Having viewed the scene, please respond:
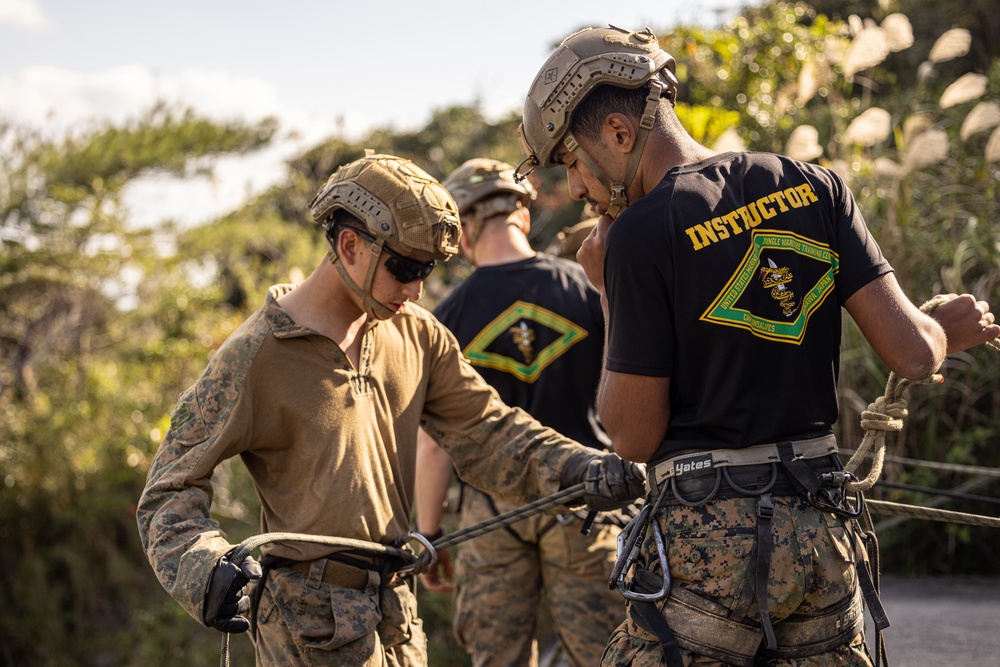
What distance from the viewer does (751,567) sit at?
2.62 meters

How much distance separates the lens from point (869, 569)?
288 centimetres

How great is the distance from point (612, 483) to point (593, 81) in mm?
1375

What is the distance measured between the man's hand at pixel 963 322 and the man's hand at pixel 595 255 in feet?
2.94

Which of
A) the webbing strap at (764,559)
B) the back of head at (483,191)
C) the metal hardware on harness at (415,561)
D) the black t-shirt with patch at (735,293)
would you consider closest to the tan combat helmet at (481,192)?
the back of head at (483,191)

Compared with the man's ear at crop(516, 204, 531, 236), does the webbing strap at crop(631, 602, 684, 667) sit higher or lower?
lower

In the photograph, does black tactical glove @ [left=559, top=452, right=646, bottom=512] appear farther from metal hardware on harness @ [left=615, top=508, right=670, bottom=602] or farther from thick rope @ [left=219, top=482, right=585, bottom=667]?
metal hardware on harness @ [left=615, top=508, right=670, bottom=602]

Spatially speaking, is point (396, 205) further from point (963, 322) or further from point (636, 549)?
point (963, 322)

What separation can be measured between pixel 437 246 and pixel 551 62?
0.83 metres

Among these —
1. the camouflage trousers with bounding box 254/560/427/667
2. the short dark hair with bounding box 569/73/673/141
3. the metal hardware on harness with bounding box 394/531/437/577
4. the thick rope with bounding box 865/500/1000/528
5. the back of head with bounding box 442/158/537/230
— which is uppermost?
the back of head with bounding box 442/158/537/230

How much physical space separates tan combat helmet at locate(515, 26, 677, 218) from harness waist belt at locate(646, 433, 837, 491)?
696 millimetres

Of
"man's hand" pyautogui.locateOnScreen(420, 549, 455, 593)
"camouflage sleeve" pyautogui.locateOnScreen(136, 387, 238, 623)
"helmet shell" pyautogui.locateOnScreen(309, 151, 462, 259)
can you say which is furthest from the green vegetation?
"camouflage sleeve" pyautogui.locateOnScreen(136, 387, 238, 623)

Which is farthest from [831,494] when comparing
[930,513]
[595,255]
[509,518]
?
[509,518]

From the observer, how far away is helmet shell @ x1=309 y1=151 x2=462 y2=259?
3443 mm

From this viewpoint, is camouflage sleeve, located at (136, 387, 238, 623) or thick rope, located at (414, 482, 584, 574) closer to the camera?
camouflage sleeve, located at (136, 387, 238, 623)
